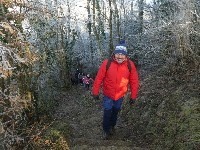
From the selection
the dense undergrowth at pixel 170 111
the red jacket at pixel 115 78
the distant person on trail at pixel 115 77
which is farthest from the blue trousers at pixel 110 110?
the dense undergrowth at pixel 170 111

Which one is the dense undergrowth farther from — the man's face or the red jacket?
the man's face

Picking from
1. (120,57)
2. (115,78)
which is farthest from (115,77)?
(120,57)

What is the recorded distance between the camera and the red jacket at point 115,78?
709 cm

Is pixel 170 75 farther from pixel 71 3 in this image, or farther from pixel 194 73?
pixel 71 3

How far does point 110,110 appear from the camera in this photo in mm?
7461

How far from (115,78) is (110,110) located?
0.80m

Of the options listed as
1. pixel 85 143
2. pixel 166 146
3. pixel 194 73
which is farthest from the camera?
pixel 194 73

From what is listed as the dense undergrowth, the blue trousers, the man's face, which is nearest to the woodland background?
the dense undergrowth

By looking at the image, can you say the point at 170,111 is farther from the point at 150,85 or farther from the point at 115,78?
the point at 150,85

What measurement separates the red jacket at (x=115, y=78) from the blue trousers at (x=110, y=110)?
14cm

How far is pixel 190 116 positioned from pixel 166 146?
781mm

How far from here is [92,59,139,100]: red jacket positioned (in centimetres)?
709

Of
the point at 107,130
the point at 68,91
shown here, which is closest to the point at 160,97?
the point at 107,130

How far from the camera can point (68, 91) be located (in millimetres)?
25156
